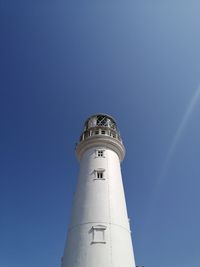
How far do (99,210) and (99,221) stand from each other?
2.25 ft

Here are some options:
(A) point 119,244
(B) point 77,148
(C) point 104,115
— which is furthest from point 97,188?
(C) point 104,115

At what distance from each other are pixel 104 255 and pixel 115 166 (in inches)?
267

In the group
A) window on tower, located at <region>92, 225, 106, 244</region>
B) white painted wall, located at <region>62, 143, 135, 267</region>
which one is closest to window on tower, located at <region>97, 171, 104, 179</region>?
white painted wall, located at <region>62, 143, 135, 267</region>

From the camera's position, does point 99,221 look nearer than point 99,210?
Yes

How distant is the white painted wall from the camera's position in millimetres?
11903

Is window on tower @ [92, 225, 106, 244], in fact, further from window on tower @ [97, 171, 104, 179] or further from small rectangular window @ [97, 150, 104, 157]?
small rectangular window @ [97, 150, 104, 157]

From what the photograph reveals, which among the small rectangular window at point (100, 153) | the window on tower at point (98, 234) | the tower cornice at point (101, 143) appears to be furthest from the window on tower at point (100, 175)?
the window on tower at point (98, 234)

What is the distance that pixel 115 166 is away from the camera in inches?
680

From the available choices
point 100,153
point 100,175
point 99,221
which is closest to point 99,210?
point 99,221

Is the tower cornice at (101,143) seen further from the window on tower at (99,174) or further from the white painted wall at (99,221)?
the window on tower at (99,174)

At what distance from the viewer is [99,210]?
1377 centimetres

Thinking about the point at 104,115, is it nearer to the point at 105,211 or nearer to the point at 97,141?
the point at 97,141

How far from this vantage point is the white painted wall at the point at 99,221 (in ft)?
39.1

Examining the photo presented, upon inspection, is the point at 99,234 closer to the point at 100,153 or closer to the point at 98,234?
the point at 98,234
